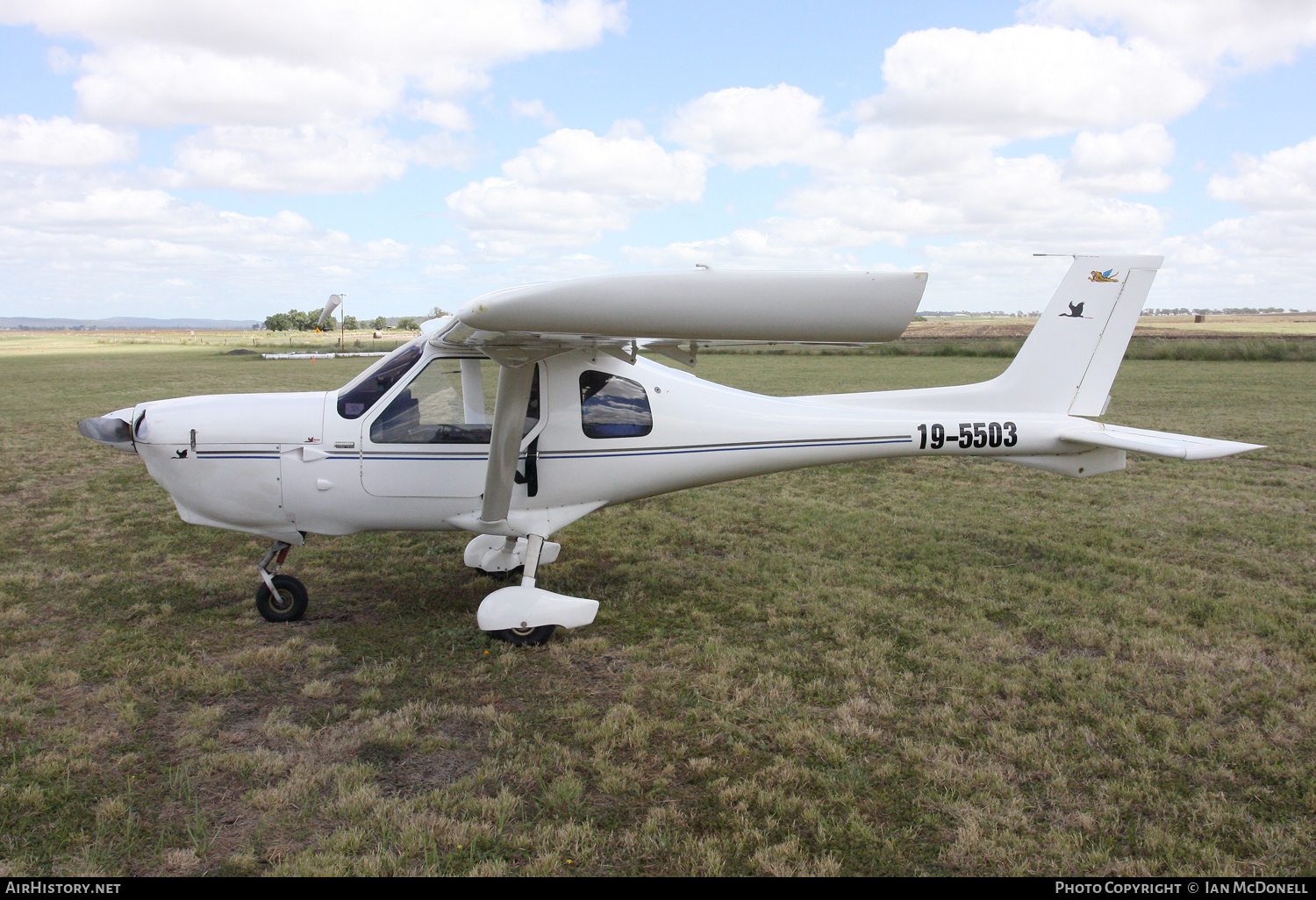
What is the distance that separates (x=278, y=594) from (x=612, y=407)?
8.85 feet

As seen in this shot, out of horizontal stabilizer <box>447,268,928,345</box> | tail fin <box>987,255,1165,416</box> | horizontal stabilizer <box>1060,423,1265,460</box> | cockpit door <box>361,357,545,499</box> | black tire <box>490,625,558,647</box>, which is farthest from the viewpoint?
tail fin <box>987,255,1165,416</box>

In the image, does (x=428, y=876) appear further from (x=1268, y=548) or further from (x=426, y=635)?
(x=1268, y=548)

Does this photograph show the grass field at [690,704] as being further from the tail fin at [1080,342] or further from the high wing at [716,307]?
the high wing at [716,307]

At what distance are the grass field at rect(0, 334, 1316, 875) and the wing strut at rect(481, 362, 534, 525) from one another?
43.4 inches

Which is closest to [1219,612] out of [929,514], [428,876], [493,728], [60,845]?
[929,514]

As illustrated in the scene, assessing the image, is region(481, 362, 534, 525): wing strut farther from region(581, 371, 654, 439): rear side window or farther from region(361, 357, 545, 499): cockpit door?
region(581, 371, 654, 439): rear side window

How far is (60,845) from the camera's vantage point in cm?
309

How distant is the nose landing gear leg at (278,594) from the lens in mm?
5516

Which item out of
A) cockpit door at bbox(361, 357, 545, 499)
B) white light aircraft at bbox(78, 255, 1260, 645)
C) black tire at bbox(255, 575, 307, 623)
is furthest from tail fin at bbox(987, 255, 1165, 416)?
black tire at bbox(255, 575, 307, 623)

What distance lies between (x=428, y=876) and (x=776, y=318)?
2.53 meters

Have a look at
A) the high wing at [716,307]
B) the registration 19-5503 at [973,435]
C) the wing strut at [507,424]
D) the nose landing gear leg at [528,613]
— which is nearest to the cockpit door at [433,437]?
the wing strut at [507,424]

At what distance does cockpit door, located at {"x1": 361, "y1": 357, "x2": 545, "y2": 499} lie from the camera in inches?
210

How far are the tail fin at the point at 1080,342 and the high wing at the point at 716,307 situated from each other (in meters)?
3.45

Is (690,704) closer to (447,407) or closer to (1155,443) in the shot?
(447,407)
